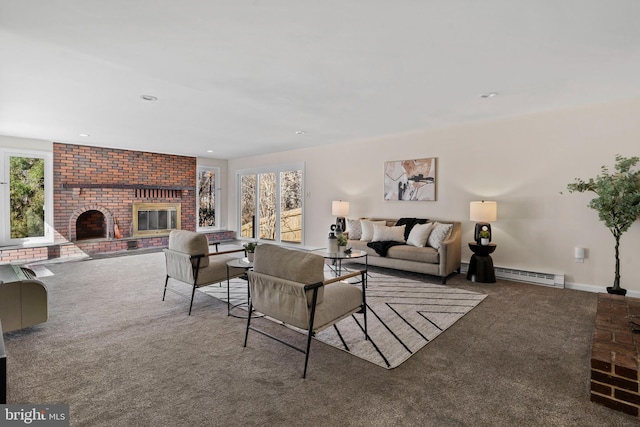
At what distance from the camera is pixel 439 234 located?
504 cm

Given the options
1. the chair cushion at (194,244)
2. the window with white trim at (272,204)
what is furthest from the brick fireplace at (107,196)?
the chair cushion at (194,244)

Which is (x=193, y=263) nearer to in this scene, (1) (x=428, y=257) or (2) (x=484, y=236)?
(1) (x=428, y=257)

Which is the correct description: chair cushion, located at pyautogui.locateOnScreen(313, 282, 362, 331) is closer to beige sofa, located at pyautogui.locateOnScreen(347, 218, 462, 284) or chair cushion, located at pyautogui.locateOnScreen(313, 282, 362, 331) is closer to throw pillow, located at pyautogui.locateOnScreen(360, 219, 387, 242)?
beige sofa, located at pyautogui.locateOnScreen(347, 218, 462, 284)

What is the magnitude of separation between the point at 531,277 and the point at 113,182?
8.74 meters

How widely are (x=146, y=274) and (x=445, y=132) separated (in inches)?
218

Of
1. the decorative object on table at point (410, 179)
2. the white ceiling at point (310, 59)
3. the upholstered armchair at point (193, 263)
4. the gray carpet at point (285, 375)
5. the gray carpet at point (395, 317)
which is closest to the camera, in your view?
the gray carpet at point (285, 375)

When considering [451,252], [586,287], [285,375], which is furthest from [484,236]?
[285,375]

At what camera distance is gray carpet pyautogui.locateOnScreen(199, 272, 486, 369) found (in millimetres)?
2697

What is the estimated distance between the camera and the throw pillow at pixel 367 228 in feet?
19.4

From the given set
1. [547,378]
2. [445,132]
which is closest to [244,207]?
[445,132]

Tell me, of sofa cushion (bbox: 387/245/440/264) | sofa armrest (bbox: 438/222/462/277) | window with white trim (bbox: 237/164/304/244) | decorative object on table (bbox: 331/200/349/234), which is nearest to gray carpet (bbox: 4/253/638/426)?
sofa armrest (bbox: 438/222/462/277)

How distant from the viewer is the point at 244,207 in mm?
9461

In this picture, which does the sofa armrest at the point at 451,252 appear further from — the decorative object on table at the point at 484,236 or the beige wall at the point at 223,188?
the beige wall at the point at 223,188

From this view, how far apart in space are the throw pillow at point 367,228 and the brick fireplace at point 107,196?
17.1 ft
